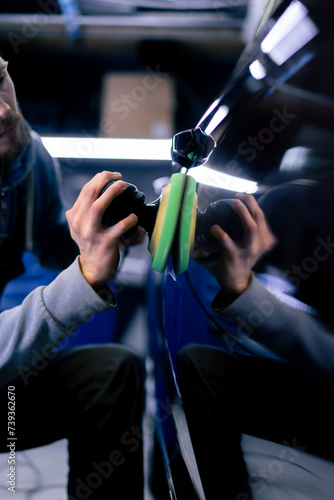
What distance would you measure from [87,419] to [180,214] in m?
0.41

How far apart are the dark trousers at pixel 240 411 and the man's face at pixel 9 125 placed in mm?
354

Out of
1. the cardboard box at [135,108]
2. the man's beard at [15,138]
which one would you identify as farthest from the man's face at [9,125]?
the cardboard box at [135,108]

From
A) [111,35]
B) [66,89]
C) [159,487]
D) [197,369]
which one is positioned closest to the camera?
[197,369]

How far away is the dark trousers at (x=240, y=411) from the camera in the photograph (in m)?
0.36

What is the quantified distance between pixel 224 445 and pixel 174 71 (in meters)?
2.22

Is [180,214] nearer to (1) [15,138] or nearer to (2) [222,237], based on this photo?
(2) [222,237]

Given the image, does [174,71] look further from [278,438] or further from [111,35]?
[278,438]

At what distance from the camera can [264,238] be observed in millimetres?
372

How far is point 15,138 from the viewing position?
0.50 metres

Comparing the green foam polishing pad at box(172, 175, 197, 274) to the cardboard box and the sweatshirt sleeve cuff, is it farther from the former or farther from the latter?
the cardboard box

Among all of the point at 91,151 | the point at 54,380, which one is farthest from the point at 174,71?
the point at 54,380

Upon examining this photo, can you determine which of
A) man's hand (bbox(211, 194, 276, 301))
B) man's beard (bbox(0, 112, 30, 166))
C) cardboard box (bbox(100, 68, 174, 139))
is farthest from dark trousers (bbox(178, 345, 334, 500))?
cardboard box (bbox(100, 68, 174, 139))

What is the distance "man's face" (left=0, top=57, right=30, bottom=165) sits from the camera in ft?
1.44

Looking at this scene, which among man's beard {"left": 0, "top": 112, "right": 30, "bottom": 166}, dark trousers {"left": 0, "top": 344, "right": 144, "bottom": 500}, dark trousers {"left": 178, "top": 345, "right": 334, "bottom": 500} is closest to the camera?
dark trousers {"left": 178, "top": 345, "right": 334, "bottom": 500}
